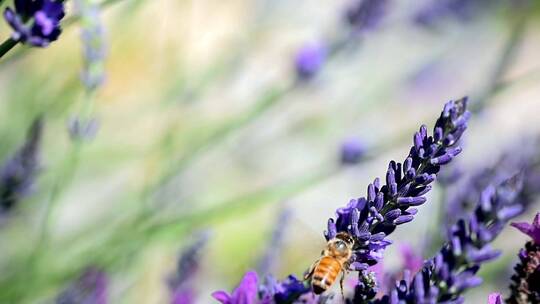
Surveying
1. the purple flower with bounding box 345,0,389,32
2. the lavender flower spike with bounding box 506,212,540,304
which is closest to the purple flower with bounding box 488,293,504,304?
the lavender flower spike with bounding box 506,212,540,304

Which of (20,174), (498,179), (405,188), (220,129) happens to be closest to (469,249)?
(405,188)

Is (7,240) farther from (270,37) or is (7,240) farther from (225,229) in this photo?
(270,37)

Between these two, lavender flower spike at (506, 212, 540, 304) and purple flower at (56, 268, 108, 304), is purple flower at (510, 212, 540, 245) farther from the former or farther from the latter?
purple flower at (56, 268, 108, 304)

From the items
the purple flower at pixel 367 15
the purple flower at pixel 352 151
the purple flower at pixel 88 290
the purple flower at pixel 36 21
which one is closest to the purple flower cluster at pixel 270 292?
the purple flower at pixel 36 21

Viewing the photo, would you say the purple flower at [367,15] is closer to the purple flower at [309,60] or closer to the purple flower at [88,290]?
the purple flower at [309,60]

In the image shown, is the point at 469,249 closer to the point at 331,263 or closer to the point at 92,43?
the point at 331,263

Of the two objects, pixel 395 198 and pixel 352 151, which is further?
pixel 352 151

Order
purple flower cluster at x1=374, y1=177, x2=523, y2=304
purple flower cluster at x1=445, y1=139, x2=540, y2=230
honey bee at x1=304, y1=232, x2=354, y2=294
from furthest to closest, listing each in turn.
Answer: purple flower cluster at x1=445, y1=139, x2=540, y2=230
honey bee at x1=304, y1=232, x2=354, y2=294
purple flower cluster at x1=374, y1=177, x2=523, y2=304
